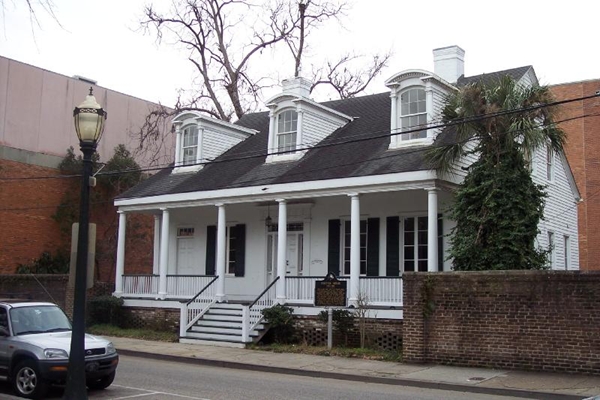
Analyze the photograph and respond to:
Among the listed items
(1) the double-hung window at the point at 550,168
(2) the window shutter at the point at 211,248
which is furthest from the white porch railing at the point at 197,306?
(1) the double-hung window at the point at 550,168

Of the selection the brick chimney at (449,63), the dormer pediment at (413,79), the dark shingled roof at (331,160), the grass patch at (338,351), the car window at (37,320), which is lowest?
the grass patch at (338,351)

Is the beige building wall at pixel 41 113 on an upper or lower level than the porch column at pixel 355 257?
upper

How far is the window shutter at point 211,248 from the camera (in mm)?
24703

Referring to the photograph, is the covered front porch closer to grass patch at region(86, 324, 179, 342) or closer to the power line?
grass patch at region(86, 324, 179, 342)

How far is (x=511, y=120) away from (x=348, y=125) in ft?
27.6

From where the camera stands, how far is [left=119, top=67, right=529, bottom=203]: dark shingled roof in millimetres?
19266

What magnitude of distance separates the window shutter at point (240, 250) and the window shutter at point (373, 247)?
5.04 meters

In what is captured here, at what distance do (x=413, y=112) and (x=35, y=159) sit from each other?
1839 cm

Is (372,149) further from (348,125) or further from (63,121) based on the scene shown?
(63,121)

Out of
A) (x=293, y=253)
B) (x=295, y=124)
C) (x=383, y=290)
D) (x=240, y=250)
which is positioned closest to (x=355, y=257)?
(x=383, y=290)

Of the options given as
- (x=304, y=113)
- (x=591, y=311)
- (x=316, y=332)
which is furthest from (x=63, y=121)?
(x=591, y=311)

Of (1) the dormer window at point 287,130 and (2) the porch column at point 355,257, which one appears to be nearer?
(2) the porch column at point 355,257

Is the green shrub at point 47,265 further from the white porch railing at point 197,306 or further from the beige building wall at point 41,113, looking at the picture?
the white porch railing at point 197,306

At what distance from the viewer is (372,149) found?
2075 centimetres
